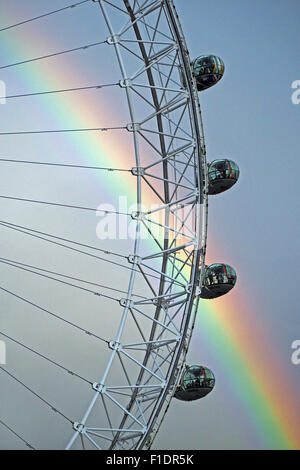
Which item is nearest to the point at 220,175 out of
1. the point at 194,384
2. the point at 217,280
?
the point at 217,280

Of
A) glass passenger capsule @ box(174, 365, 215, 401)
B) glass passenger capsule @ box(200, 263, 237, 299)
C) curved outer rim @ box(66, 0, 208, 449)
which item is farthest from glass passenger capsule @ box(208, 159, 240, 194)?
glass passenger capsule @ box(174, 365, 215, 401)

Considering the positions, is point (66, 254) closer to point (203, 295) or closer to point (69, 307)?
point (69, 307)

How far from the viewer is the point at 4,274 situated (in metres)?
31.9

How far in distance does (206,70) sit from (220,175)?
3.14m

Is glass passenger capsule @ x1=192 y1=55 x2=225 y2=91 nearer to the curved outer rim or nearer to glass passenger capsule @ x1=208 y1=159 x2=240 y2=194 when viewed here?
the curved outer rim

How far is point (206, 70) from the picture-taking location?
1877 centimetres

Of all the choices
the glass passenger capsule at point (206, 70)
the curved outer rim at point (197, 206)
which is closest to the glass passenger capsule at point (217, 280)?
the curved outer rim at point (197, 206)

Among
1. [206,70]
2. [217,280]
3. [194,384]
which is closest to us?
[194,384]

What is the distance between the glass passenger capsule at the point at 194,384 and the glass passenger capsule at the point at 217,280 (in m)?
2.33

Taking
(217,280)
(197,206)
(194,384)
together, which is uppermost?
(197,206)

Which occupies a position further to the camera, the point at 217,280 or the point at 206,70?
the point at 206,70

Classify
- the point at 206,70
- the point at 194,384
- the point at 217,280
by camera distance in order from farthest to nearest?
the point at 206,70
the point at 217,280
the point at 194,384

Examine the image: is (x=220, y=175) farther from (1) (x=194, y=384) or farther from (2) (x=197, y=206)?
(1) (x=194, y=384)

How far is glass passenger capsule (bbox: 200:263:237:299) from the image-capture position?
722 inches
